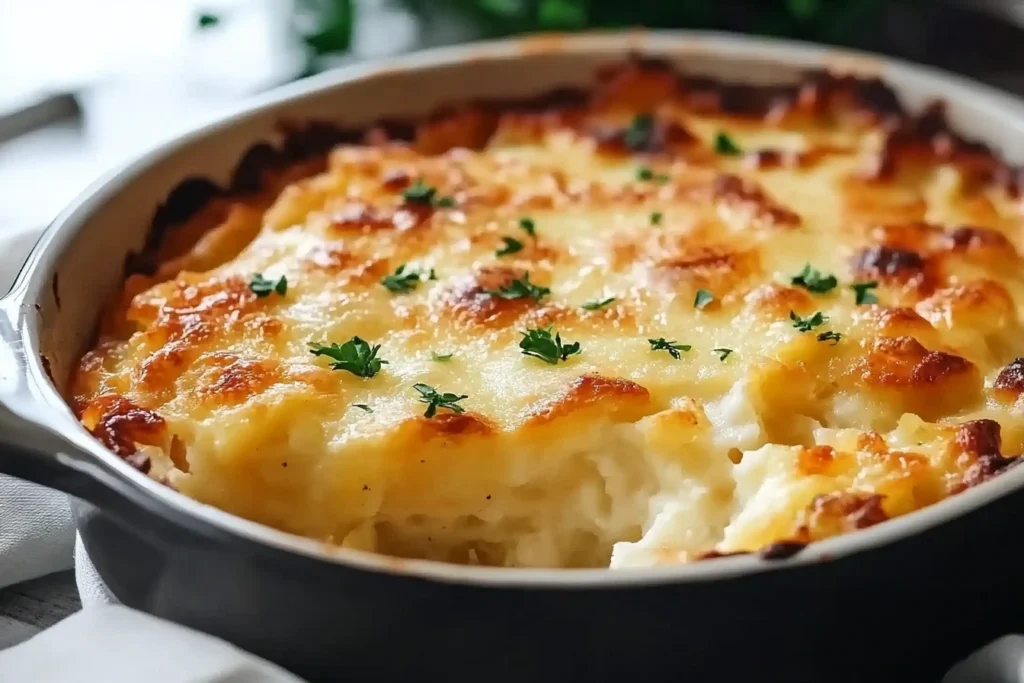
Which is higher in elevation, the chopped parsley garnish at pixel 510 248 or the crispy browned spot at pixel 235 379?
the crispy browned spot at pixel 235 379

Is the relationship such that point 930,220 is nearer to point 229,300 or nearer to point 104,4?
point 229,300

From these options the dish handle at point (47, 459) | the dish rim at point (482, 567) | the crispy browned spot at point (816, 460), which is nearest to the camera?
the dish rim at point (482, 567)

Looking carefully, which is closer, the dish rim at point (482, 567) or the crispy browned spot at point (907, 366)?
the dish rim at point (482, 567)

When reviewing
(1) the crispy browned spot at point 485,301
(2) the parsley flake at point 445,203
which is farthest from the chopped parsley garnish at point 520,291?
(2) the parsley flake at point 445,203

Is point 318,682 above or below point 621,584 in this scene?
below

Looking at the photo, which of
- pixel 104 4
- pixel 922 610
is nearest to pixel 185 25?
pixel 104 4

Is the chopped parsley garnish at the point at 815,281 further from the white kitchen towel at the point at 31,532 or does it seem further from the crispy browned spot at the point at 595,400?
the white kitchen towel at the point at 31,532

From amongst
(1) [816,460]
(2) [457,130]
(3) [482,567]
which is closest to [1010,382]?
(1) [816,460]
